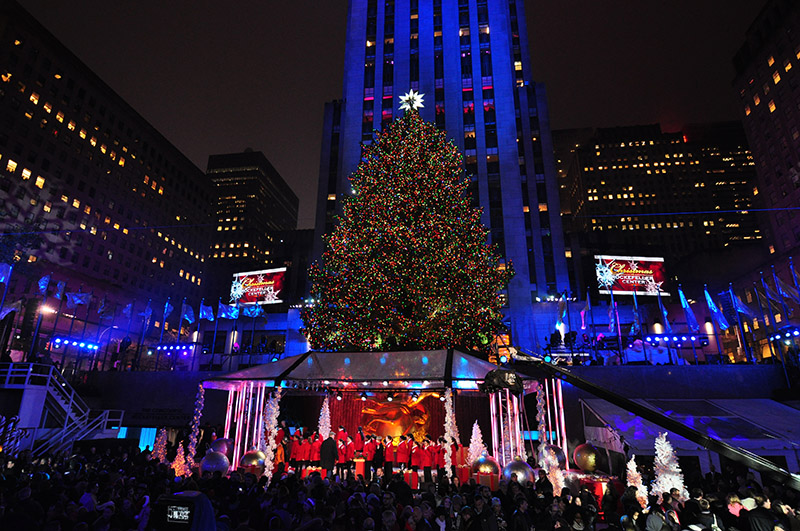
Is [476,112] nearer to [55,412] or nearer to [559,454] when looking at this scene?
[559,454]

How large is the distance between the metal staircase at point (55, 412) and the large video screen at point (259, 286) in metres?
21.5

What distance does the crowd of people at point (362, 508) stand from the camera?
7.82 metres

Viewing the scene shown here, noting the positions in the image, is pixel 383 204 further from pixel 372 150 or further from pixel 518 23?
pixel 518 23

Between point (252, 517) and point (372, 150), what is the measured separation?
21.5m

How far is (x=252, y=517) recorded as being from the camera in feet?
28.9

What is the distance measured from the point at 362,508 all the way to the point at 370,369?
8.08 m

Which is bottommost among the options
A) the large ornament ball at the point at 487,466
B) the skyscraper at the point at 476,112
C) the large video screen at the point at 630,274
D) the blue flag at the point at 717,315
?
the large ornament ball at the point at 487,466

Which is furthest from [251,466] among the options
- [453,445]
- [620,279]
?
[620,279]

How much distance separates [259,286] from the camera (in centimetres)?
4916

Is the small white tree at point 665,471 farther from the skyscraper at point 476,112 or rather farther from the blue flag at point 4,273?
the blue flag at point 4,273

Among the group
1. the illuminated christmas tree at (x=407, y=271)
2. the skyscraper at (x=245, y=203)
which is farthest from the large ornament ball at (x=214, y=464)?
the skyscraper at (x=245, y=203)

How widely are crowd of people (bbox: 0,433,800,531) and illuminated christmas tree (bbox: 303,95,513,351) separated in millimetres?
10435

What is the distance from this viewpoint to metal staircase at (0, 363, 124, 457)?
23.4 meters

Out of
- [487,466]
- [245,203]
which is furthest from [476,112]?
[245,203]
